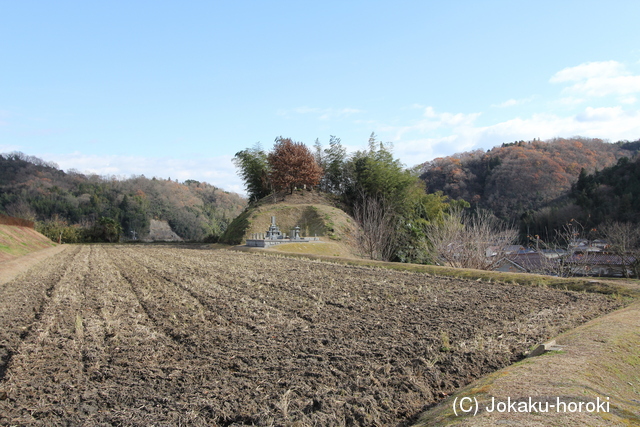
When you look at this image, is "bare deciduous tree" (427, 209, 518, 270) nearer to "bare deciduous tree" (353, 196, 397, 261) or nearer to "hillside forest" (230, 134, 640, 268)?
"hillside forest" (230, 134, 640, 268)

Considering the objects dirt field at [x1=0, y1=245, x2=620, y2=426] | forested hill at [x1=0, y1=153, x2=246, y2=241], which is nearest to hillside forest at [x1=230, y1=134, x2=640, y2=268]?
dirt field at [x1=0, y1=245, x2=620, y2=426]

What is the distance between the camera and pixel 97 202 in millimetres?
64375

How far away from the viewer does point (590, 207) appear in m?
41.4

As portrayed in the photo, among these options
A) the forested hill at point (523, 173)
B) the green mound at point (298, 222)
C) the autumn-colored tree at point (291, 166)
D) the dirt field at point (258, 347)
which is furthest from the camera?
the forested hill at point (523, 173)

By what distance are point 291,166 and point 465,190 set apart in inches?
1151

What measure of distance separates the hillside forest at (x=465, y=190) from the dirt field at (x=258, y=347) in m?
9.65

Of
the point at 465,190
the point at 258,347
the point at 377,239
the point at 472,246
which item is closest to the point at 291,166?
the point at 377,239

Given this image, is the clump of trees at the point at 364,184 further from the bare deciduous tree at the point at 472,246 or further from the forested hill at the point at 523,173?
the forested hill at the point at 523,173

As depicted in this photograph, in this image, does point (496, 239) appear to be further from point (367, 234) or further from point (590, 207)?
point (590, 207)

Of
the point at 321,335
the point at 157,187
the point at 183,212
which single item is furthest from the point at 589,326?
the point at 157,187

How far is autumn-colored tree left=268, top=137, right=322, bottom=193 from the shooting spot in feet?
123

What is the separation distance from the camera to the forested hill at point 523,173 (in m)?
52.0

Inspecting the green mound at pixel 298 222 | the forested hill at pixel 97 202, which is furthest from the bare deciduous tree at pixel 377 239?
the forested hill at pixel 97 202

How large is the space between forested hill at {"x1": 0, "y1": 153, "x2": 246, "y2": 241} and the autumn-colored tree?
17433 mm
